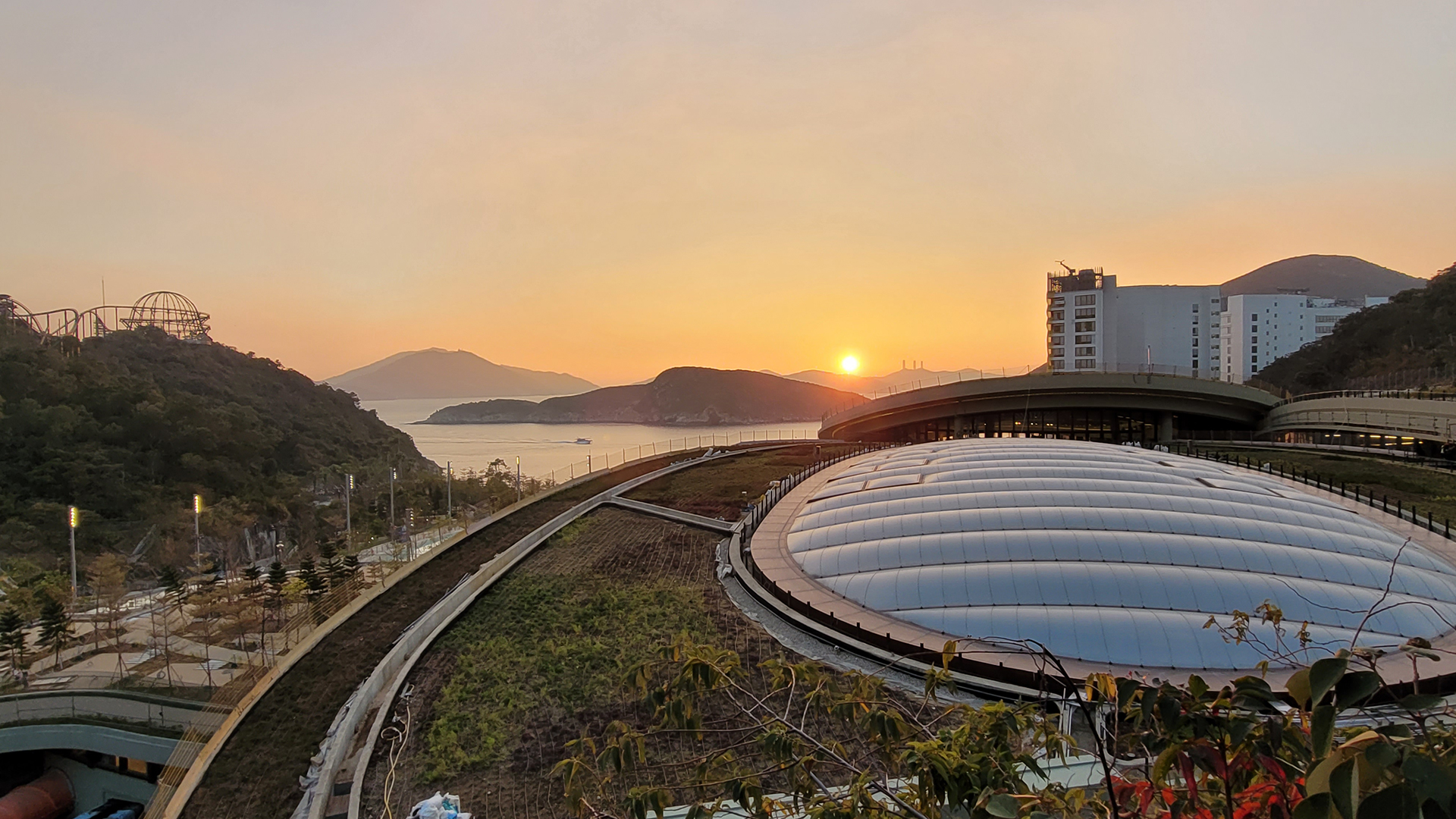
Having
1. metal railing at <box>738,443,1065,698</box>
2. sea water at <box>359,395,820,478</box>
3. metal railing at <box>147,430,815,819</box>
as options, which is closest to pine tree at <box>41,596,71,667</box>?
metal railing at <box>147,430,815,819</box>

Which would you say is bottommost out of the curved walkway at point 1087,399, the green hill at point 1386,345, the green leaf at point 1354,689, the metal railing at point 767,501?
the metal railing at point 767,501

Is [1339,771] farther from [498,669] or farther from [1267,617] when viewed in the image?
[498,669]

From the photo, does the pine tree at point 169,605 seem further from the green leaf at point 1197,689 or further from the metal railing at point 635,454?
the green leaf at point 1197,689

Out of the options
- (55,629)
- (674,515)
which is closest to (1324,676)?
(674,515)

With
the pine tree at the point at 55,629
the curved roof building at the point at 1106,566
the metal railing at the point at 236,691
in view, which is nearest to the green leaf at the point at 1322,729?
the curved roof building at the point at 1106,566

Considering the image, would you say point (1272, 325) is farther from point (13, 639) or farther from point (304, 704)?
point (13, 639)
